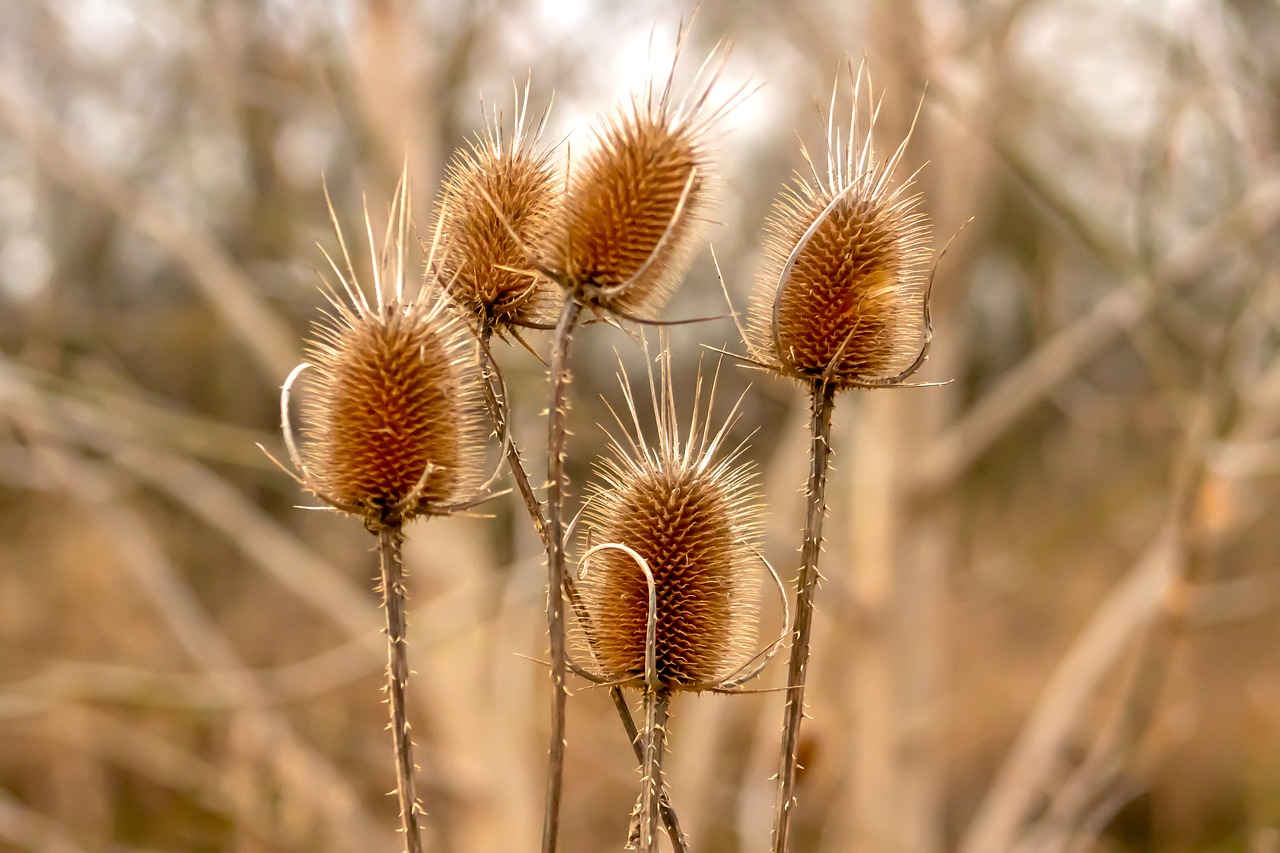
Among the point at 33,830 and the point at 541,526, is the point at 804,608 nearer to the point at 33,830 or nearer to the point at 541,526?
the point at 541,526

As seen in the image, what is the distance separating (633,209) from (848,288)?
127mm

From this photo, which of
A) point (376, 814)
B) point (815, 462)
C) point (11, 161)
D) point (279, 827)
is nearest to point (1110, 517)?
point (279, 827)

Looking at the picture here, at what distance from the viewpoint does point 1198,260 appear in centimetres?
231

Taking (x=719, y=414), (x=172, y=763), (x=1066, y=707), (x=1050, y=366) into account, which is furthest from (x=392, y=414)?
(x=172, y=763)

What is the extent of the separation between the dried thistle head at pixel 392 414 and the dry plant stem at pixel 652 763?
0.14 metres

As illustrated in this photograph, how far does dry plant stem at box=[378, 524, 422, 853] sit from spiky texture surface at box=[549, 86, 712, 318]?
0.52 ft

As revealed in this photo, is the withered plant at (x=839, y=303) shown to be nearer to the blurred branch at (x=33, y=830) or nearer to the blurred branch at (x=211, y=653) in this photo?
the blurred branch at (x=211, y=653)

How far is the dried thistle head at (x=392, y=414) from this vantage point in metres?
0.53

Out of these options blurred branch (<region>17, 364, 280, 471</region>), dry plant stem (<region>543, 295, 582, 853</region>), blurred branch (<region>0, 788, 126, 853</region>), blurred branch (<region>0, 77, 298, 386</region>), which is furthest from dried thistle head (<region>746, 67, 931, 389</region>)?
blurred branch (<region>0, 788, 126, 853</region>)

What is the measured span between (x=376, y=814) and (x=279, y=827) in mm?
2189

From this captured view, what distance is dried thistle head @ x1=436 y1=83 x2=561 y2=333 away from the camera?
0.56 m

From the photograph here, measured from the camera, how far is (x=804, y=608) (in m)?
0.53

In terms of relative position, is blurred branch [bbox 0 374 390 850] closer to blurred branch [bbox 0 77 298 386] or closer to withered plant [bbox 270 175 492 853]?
blurred branch [bbox 0 77 298 386]

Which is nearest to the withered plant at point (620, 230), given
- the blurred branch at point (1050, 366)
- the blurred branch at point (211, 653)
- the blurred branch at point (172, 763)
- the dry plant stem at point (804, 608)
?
the dry plant stem at point (804, 608)
